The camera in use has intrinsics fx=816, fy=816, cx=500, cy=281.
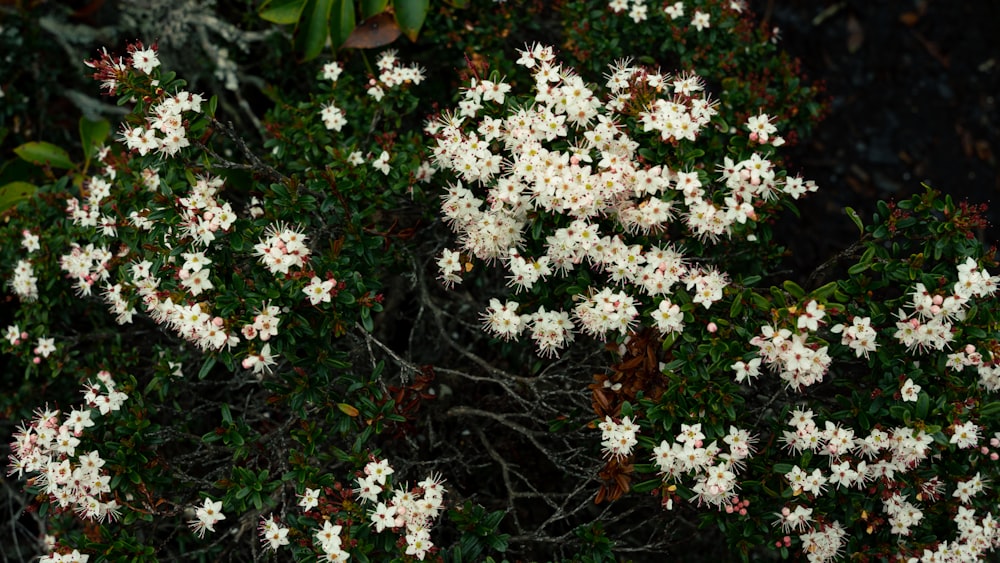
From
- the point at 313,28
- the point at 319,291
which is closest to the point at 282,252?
the point at 319,291

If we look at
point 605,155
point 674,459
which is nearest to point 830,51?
point 605,155

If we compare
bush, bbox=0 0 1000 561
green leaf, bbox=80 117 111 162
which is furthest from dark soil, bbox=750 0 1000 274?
green leaf, bbox=80 117 111 162

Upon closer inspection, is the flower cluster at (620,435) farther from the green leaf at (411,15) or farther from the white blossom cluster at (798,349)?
the green leaf at (411,15)

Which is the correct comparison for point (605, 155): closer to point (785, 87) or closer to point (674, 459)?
point (674, 459)

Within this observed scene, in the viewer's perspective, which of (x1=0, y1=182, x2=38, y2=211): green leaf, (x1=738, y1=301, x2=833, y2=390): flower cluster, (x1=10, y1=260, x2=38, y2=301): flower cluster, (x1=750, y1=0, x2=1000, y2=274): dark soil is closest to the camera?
(x1=738, y1=301, x2=833, y2=390): flower cluster

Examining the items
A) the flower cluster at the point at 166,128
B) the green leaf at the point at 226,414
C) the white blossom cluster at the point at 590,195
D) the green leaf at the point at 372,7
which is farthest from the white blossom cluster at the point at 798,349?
the green leaf at the point at 372,7

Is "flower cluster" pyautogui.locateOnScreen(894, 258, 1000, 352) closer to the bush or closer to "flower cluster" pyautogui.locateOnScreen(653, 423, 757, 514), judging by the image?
the bush
